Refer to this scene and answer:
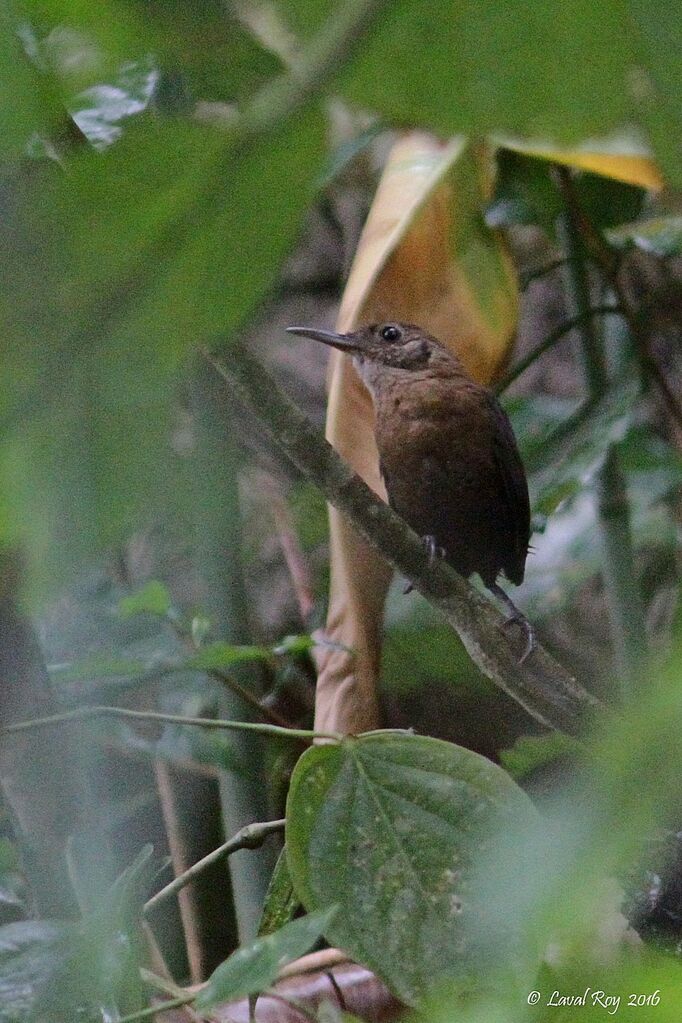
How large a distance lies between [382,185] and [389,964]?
1179 mm

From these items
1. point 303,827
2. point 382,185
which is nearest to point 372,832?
point 303,827

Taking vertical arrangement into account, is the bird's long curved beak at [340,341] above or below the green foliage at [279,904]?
above

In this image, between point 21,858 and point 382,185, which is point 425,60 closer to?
point 21,858

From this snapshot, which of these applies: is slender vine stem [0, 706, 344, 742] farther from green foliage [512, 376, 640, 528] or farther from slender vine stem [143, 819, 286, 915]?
green foliage [512, 376, 640, 528]

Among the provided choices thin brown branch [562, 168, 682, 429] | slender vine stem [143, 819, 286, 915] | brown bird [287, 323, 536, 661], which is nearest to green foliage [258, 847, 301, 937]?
slender vine stem [143, 819, 286, 915]

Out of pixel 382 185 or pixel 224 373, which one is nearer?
pixel 224 373

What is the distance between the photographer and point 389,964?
3.11ft

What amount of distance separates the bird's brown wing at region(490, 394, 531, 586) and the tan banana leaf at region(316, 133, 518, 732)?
110 mm

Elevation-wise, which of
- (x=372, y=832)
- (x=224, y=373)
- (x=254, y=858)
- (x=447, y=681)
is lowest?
(x=447, y=681)

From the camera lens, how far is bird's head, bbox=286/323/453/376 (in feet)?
5.74

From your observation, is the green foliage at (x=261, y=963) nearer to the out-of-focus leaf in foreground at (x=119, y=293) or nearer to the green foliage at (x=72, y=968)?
the green foliage at (x=72, y=968)

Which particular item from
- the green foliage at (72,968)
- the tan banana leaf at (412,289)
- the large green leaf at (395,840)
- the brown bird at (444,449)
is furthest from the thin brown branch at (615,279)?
the green foliage at (72,968)

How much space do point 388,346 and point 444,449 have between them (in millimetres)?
185

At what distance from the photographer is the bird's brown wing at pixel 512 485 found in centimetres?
166
